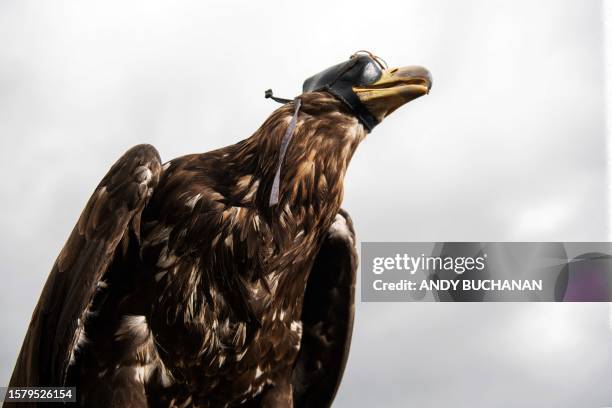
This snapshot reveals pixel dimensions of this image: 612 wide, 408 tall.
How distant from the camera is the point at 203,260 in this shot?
7.93 ft

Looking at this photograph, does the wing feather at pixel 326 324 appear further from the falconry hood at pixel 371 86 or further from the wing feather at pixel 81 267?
the wing feather at pixel 81 267

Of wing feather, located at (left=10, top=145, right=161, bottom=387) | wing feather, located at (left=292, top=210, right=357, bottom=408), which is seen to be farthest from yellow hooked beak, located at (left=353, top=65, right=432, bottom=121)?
A: wing feather, located at (left=10, top=145, right=161, bottom=387)

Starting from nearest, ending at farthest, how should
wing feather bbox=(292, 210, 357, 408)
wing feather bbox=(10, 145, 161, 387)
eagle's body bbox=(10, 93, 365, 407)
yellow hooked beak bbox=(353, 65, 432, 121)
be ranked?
wing feather bbox=(10, 145, 161, 387) → eagle's body bbox=(10, 93, 365, 407) → yellow hooked beak bbox=(353, 65, 432, 121) → wing feather bbox=(292, 210, 357, 408)

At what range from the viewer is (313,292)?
117 inches

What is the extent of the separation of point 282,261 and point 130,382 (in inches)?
25.3

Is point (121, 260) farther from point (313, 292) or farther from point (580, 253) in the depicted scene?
point (580, 253)

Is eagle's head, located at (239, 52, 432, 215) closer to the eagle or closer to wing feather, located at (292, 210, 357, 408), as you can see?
the eagle

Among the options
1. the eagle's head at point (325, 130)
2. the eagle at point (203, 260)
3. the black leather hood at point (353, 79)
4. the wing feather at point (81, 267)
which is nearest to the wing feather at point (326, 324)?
the eagle at point (203, 260)

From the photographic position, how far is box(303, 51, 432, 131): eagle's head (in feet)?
8.30

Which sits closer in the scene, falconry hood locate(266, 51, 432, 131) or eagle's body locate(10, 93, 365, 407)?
eagle's body locate(10, 93, 365, 407)

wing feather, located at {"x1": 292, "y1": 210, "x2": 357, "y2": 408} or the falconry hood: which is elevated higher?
the falconry hood

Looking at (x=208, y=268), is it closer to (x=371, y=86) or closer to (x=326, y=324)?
(x=326, y=324)

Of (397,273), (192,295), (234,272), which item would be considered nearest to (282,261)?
(234,272)

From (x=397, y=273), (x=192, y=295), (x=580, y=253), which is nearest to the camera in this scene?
(x=192, y=295)
